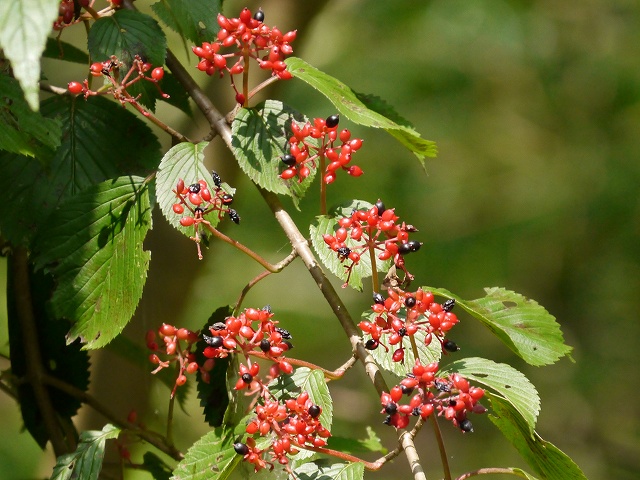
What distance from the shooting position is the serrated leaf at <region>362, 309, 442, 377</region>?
0.85 metres

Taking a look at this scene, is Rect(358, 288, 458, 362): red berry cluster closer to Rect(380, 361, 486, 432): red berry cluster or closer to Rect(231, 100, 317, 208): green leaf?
Rect(380, 361, 486, 432): red berry cluster

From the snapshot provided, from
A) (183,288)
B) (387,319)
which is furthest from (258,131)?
(183,288)

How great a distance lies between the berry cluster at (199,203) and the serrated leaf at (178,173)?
0.08ft

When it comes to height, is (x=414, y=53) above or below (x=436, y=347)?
below

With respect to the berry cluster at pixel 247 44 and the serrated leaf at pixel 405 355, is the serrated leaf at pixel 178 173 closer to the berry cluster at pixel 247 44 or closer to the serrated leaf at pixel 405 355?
the berry cluster at pixel 247 44

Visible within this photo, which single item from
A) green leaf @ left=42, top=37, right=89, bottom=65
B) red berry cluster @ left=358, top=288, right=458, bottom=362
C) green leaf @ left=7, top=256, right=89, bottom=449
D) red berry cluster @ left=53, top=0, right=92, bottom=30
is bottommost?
green leaf @ left=7, top=256, right=89, bottom=449

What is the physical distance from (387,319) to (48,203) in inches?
20.5

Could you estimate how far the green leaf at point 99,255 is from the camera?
0.98 meters

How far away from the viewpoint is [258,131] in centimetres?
99

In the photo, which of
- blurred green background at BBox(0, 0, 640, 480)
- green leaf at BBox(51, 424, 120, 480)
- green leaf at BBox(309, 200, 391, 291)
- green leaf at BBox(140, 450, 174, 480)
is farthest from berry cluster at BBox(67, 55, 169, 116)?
blurred green background at BBox(0, 0, 640, 480)

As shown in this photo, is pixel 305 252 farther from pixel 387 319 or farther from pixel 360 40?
pixel 360 40

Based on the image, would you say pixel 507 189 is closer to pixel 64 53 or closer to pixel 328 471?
pixel 64 53

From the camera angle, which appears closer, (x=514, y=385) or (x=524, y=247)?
(x=514, y=385)

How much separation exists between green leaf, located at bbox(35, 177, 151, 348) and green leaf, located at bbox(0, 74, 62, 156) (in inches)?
3.4
